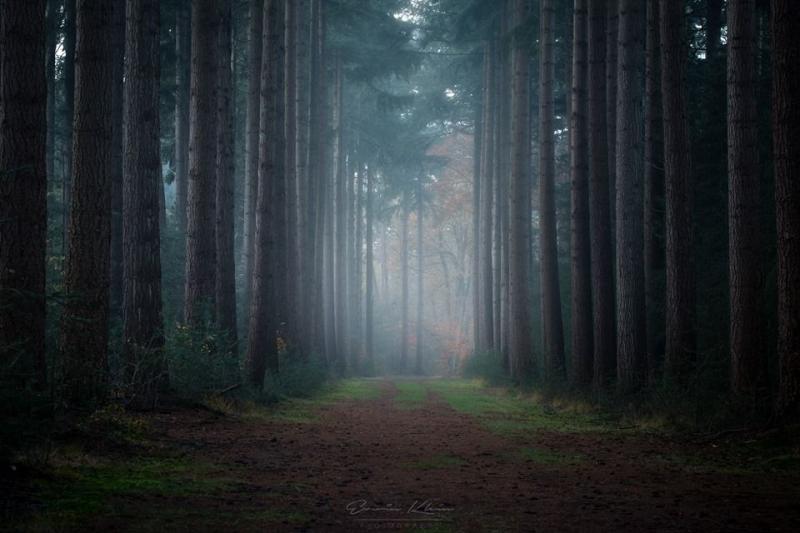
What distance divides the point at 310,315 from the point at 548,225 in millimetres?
11740

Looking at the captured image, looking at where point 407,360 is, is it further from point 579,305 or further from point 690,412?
point 690,412

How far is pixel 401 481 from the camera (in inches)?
323

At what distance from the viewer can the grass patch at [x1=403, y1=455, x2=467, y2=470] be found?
9.27 meters

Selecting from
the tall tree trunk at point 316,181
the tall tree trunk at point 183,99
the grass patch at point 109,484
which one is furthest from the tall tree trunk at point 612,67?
the tall tree trunk at point 316,181

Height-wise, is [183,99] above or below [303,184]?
above

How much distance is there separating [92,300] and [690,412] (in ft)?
28.3

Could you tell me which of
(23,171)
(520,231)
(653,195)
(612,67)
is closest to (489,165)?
(520,231)

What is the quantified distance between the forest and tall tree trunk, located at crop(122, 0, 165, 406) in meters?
0.03

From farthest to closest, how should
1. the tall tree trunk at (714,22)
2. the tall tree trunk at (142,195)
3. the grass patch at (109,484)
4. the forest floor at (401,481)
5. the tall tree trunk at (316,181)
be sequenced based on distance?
the tall tree trunk at (316,181) < the tall tree trunk at (714,22) < the tall tree trunk at (142,195) < the forest floor at (401,481) < the grass patch at (109,484)

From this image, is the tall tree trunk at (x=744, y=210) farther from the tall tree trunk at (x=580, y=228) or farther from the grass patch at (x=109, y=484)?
the grass patch at (x=109, y=484)

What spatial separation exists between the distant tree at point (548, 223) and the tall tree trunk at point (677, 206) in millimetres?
7044

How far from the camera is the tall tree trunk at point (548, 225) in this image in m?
22.1

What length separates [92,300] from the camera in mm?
10578

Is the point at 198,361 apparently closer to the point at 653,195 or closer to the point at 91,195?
the point at 91,195
